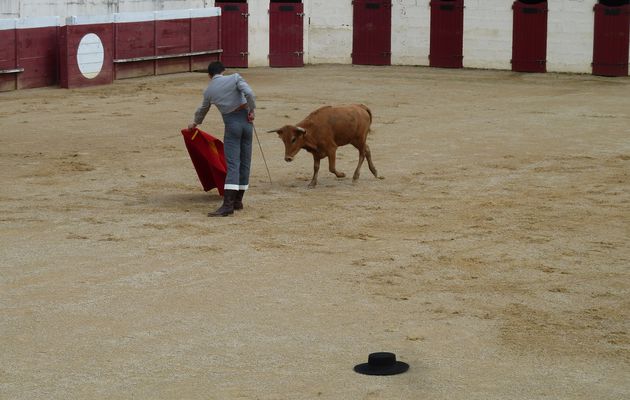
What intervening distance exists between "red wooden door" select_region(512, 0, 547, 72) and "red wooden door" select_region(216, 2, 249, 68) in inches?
218

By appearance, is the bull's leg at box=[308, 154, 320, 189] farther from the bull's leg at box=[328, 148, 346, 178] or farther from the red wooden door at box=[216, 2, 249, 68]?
the red wooden door at box=[216, 2, 249, 68]

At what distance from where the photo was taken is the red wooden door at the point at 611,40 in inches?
964

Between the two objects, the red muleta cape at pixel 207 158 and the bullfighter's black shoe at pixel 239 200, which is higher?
the red muleta cape at pixel 207 158

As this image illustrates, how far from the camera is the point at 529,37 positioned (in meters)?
25.4

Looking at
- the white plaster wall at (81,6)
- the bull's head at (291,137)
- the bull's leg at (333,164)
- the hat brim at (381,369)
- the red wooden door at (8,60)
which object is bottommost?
the hat brim at (381,369)

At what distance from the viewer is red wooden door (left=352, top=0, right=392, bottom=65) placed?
26500mm

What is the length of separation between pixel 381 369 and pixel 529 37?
19024 millimetres

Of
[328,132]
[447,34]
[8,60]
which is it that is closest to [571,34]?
[447,34]

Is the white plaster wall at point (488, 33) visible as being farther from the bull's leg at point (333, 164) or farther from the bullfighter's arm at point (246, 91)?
the bullfighter's arm at point (246, 91)

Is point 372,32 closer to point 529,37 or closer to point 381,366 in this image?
point 529,37

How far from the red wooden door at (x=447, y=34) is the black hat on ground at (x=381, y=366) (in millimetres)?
19329

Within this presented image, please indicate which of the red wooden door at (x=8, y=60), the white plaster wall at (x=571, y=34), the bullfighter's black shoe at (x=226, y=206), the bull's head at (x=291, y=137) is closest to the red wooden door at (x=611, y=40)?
the white plaster wall at (x=571, y=34)

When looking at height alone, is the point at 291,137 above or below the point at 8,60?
below

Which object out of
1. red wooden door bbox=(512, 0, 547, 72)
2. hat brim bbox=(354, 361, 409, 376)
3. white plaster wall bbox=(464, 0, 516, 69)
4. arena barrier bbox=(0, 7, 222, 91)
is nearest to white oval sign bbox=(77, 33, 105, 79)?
arena barrier bbox=(0, 7, 222, 91)
